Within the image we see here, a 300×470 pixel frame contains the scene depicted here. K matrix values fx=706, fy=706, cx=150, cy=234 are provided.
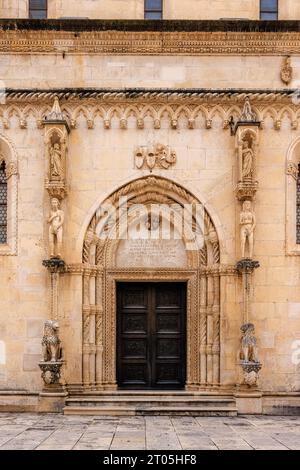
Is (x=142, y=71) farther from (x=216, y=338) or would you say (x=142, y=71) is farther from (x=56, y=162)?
(x=216, y=338)

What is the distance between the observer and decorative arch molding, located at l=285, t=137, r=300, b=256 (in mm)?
16109

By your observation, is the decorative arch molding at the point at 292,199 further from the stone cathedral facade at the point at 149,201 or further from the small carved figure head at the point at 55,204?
the small carved figure head at the point at 55,204

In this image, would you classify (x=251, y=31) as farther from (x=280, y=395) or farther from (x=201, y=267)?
(x=280, y=395)

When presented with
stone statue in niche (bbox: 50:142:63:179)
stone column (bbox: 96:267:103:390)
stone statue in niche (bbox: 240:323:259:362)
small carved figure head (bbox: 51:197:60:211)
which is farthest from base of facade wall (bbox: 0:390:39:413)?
stone statue in niche (bbox: 50:142:63:179)

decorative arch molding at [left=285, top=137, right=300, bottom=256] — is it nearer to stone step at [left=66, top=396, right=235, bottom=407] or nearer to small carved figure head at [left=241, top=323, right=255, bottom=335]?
small carved figure head at [left=241, top=323, right=255, bottom=335]

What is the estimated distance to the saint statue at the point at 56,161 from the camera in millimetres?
15766

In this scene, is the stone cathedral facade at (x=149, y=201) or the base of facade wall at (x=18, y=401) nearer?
the base of facade wall at (x=18, y=401)

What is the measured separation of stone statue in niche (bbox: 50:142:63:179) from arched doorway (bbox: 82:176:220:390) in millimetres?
1295

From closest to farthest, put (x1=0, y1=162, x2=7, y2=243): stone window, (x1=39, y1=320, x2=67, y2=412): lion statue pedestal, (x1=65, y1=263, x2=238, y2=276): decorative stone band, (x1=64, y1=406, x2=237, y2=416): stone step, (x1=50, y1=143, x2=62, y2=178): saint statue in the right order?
1. (x1=64, y1=406, x2=237, y2=416): stone step
2. (x1=39, y1=320, x2=67, y2=412): lion statue pedestal
3. (x1=50, y1=143, x2=62, y2=178): saint statue
4. (x1=65, y1=263, x2=238, y2=276): decorative stone band
5. (x1=0, y1=162, x2=7, y2=243): stone window

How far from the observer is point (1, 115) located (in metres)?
16.3

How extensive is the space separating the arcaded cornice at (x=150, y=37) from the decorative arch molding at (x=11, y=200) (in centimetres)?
229

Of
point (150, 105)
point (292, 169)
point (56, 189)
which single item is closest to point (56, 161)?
point (56, 189)

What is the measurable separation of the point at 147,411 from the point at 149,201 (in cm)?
481

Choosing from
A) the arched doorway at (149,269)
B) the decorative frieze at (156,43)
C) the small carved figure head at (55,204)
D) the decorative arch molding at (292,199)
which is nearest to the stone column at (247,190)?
the arched doorway at (149,269)
